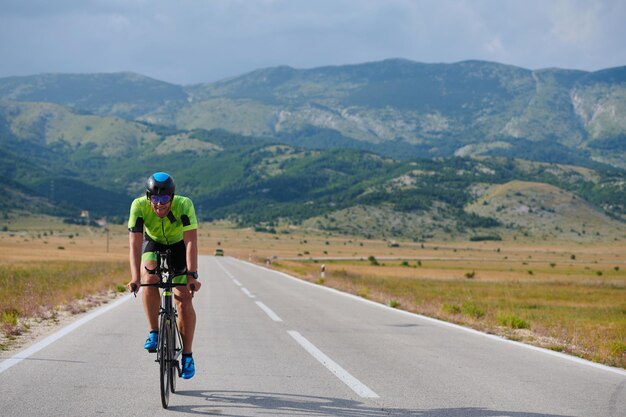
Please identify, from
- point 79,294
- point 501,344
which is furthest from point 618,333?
point 79,294

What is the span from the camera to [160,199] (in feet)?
22.9

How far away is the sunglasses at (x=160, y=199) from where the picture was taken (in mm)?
6969

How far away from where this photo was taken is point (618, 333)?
1625 cm

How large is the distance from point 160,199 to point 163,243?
644mm

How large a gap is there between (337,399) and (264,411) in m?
0.97

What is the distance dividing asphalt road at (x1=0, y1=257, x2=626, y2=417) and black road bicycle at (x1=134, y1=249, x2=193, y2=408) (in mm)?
257

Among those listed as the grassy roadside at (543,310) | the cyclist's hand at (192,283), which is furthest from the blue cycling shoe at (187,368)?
the grassy roadside at (543,310)

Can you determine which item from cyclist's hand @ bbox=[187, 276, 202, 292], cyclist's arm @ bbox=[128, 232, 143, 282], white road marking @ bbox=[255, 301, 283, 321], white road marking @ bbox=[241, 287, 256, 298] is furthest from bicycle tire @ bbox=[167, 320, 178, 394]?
white road marking @ bbox=[241, 287, 256, 298]

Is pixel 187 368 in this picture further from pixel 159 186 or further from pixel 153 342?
pixel 159 186

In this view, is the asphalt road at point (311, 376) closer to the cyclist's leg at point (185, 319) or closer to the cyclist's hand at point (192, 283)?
the cyclist's leg at point (185, 319)

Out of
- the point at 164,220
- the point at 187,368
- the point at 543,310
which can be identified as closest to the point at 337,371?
the point at 187,368

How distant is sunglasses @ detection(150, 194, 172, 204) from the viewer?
22.9ft

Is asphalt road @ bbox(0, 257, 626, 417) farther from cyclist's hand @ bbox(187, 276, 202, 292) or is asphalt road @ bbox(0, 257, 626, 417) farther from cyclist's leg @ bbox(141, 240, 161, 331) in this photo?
cyclist's hand @ bbox(187, 276, 202, 292)

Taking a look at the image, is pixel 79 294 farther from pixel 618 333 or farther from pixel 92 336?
pixel 618 333
